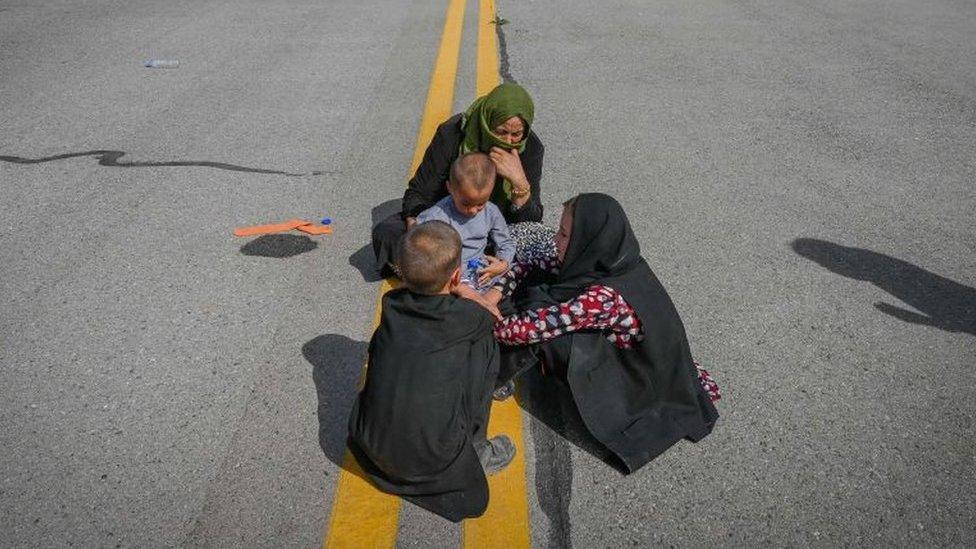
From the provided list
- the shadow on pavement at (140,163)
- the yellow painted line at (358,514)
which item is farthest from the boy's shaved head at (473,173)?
the shadow on pavement at (140,163)

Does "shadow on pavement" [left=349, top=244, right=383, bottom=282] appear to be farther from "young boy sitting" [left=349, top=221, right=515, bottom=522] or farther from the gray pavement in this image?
"young boy sitting" [left=349, top=221, right=515, bottom=522]

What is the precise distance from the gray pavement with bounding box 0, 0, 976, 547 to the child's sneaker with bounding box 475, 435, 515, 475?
0.11 meters

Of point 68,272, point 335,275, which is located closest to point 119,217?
point 68,272

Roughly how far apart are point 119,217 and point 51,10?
6813 mm

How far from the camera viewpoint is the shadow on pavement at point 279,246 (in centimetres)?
386

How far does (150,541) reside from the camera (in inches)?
87.4

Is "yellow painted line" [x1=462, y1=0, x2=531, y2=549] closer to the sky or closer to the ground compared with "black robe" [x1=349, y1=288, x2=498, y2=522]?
closer to the ground

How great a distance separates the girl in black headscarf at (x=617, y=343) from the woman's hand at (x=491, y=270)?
55cm

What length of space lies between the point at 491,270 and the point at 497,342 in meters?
0.65

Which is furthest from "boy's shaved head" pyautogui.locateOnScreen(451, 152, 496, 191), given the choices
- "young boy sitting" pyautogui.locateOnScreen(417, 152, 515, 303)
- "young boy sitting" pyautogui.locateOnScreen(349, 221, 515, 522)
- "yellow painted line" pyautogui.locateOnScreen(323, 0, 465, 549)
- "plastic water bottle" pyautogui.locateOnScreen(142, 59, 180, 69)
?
"plastic water bottle" pyautogui.locateOnScreen(142, 59, 180, 69)

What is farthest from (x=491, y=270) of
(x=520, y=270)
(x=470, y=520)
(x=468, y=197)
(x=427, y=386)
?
(x=470, y=520)

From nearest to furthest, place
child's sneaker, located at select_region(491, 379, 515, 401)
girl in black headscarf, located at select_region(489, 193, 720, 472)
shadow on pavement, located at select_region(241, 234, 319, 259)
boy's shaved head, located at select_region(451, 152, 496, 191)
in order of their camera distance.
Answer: girl in black headscarf, located at select_region(489, 193, 720, 472) → child's sneaker, located at select_region(491, 379, 515, 401) → boy's shaved head, located at select_region(451, 152, 496, 191) → shadow on pavement, located at select_region(241, 234, 319, 259)

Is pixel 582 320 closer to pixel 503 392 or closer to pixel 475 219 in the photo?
pixel 503 392

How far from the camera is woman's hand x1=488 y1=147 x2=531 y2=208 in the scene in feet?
11.9
